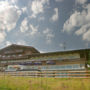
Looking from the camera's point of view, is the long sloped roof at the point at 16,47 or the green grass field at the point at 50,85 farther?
the long sloped roof at the point at 16,47

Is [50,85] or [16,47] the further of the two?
[16,47]

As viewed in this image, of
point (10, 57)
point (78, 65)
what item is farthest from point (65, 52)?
point (10, 57)

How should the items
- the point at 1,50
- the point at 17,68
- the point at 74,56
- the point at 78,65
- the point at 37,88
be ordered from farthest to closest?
the point at 1,50, the point at 17,68, the point at 74,56, the point at 78,65, the point at 37,88

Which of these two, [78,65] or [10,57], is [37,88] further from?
[10,57]

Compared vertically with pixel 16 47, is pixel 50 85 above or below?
below

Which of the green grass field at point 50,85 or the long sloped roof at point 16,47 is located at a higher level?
the long sloped roof at point 16,47

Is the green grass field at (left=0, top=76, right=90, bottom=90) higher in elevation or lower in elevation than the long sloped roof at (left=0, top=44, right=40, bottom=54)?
lower

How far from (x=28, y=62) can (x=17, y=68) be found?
3.76m

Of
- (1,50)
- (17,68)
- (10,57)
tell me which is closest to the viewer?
(17,68)

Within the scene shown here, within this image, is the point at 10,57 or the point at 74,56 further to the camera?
the point at 10,57

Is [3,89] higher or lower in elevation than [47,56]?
lower

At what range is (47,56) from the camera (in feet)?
123

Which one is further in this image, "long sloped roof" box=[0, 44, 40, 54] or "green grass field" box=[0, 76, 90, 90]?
"long sloped roof" box=[0, 44, 40, 54]

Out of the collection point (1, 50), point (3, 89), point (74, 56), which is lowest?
point (3, 89)
